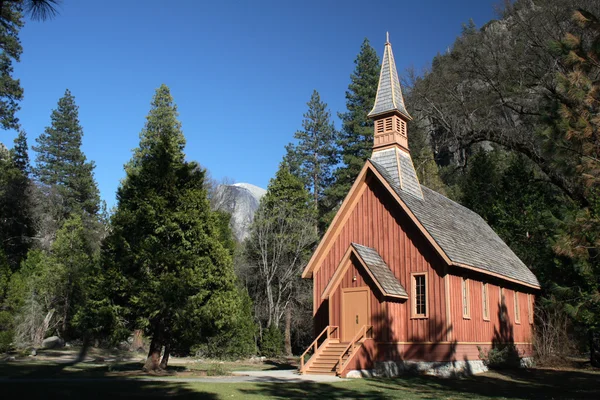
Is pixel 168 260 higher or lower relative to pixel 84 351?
higher

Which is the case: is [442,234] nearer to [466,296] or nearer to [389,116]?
[466,296]

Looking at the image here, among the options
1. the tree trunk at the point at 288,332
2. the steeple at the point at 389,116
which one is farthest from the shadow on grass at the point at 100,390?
the tree trunk at the point at 288,332

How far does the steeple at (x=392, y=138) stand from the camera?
22.9 meters

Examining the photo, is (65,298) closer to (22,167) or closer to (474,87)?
(22,167)

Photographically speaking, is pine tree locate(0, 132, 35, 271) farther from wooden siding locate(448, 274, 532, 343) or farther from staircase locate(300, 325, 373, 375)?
wooden siding locate(448, 274, 532, 343)

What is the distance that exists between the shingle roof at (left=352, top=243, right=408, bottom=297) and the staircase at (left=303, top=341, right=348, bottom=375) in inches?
108

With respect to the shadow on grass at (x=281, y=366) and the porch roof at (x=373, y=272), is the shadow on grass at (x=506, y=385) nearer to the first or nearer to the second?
the porch roof at (x=373, y=272)

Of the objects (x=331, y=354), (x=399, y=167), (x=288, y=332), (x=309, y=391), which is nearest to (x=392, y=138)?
(x=399, y=167)

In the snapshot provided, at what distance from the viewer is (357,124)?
4906cm

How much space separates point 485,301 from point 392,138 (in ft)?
26.9

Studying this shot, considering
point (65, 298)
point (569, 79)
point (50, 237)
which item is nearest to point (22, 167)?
point (50, 237)

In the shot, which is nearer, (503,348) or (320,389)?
(320,389)

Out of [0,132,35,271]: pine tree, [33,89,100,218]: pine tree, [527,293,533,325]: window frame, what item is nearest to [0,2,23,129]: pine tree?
[0,132,35,271]: pine tree

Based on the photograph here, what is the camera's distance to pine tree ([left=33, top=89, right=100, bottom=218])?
179ft
